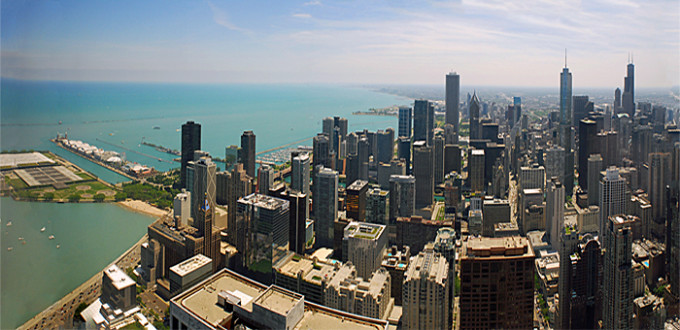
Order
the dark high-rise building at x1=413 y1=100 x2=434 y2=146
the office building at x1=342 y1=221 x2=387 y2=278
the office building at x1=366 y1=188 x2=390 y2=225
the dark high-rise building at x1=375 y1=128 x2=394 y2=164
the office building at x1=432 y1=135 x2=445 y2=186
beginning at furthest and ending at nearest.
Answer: the dark high-rise building at x1=413 y1=100 x2=434 y2=146 < the dark high-rise building at x1=375 y1=128 x2=394 y2=164 < the office building at x1=432 y1=135 x2=445 y2=186 < the office building at x1=366 y1=188 x2=390 y2=225 < the office building at x1=342 y1=221 x2=387 y2=278

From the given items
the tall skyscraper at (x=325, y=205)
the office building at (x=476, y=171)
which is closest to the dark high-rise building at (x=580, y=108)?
the office building at (x=476, y=171)

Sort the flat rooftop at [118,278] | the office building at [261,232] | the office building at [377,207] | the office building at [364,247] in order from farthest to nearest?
the office building at [377,207]
the office building at [364,247]
the office building at [261,232]
the flat rooftop at [118,278]

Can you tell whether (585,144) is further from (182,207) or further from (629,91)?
(182,207)

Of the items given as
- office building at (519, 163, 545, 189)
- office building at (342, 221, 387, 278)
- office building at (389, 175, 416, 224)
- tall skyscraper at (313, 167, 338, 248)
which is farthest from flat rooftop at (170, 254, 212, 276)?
office building at (519, 163, 545, 189)

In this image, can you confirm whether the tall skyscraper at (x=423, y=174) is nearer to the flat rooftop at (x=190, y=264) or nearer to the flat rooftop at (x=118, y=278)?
the flat rooftop at (x=190, y=264)

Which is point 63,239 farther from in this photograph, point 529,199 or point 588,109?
point 588,109

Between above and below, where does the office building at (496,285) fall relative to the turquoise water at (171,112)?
below

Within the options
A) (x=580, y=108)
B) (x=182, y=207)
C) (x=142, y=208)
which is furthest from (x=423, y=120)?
(x=142, y=208)

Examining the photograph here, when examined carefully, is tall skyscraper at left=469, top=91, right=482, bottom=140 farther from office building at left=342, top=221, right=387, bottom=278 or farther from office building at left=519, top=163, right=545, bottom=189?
office building at left=342, top=221, right=387, bottom=278
